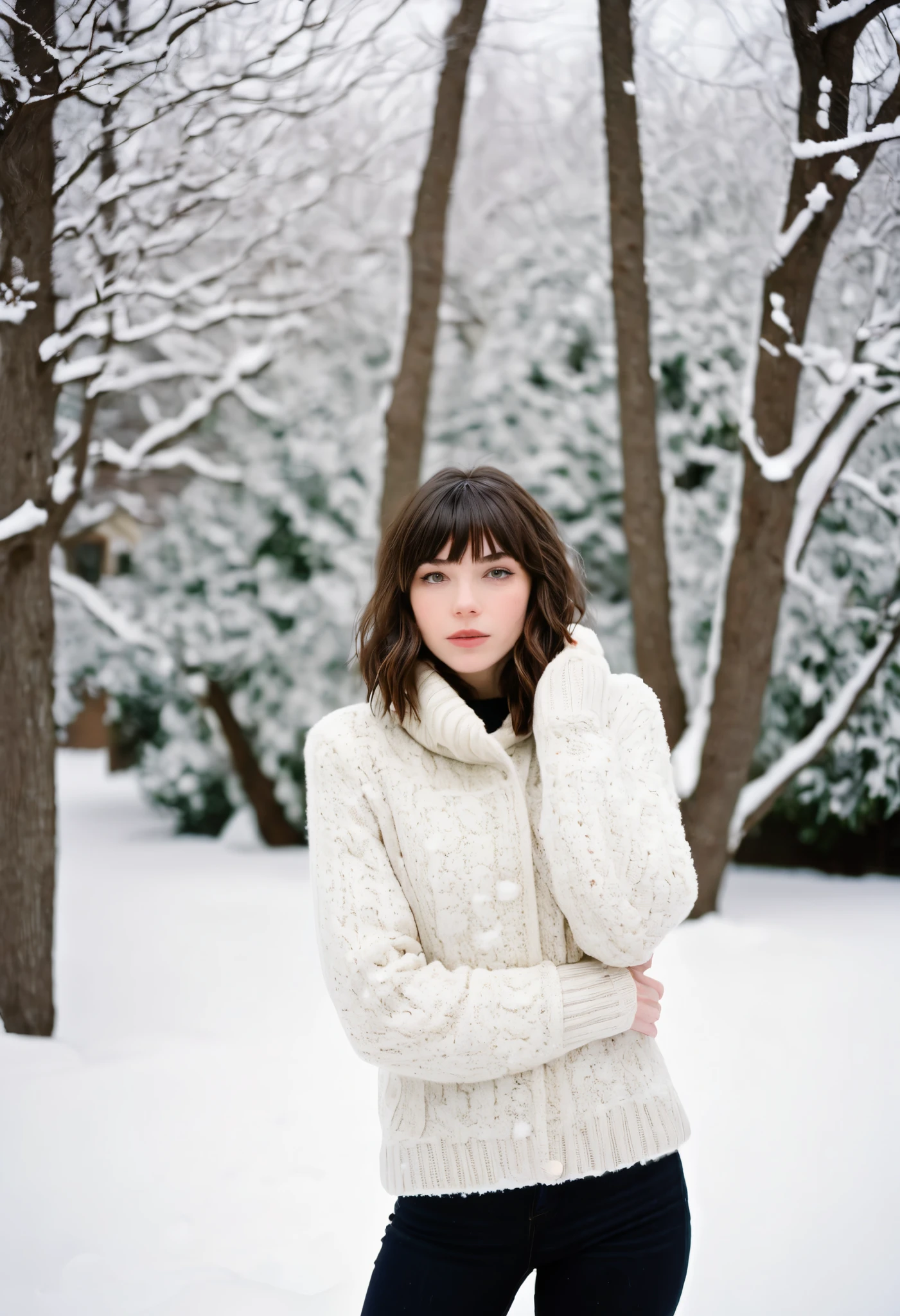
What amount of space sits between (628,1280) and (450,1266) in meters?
0.21

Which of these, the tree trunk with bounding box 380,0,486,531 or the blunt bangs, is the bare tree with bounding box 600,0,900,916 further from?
the blunt bangs

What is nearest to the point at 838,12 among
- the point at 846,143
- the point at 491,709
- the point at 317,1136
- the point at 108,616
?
the point at 846,143

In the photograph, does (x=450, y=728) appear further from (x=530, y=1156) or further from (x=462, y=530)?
(x=530, y=1156)

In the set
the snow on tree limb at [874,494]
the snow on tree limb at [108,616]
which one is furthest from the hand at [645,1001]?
the snow on tree limb at [108,616]

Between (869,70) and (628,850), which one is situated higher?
(869,70)

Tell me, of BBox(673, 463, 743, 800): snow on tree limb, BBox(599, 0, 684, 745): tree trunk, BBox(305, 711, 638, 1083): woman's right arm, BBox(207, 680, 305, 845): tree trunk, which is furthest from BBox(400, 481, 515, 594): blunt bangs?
BBox(207, 680, 305, 845): tree trunk

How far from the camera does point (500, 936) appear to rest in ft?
4.29

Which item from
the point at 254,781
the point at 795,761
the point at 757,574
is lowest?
the point at 254,781

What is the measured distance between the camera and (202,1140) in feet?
9.00

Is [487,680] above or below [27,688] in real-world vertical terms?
above

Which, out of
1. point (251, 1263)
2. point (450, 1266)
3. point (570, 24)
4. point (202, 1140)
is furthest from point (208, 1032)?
point (570, 24)

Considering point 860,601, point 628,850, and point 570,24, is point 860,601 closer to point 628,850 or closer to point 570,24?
point 570,24

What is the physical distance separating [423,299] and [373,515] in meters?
1.33

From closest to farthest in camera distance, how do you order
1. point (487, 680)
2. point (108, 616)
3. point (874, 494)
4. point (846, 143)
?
point (487, 680) → point (846, 143) → point (874, 494) → point (108, 616)
